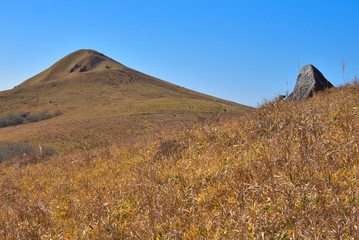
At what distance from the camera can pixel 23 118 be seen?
3659cm

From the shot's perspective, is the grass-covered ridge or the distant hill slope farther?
the distant hill slope

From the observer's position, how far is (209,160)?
5348 mm

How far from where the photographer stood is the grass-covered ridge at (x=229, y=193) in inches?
112

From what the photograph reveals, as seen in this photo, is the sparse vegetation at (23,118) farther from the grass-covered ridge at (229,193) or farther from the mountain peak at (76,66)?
the mountain peak at (76,66)

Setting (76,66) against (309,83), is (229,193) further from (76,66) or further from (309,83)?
(76,66)

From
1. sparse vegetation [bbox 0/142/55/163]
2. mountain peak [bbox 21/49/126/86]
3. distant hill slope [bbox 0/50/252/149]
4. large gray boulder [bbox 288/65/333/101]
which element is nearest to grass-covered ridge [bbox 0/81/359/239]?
distant hill slope [bbox 0/50/252/149]

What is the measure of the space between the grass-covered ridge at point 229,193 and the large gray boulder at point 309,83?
4.52m

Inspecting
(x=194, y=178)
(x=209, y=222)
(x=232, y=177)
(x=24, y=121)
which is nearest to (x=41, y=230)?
(x=194, y=178)

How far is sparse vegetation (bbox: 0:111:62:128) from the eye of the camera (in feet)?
113

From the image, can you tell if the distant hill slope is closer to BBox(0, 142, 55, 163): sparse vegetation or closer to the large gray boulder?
BBox(0, 142, 55, 163): sparse vegetation

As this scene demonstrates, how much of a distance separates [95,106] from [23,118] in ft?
31.1

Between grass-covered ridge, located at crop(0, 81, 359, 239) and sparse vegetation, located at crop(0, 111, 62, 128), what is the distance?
105 ft

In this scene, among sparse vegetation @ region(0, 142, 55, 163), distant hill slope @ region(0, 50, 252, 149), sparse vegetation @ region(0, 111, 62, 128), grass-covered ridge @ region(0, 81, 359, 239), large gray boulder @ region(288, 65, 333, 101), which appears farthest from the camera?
sparse vegetation @ region(0, 111, 62, 128)

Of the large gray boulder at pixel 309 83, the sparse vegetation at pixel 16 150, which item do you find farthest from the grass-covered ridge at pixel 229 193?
the sparse vegetation at pixel 16 150
